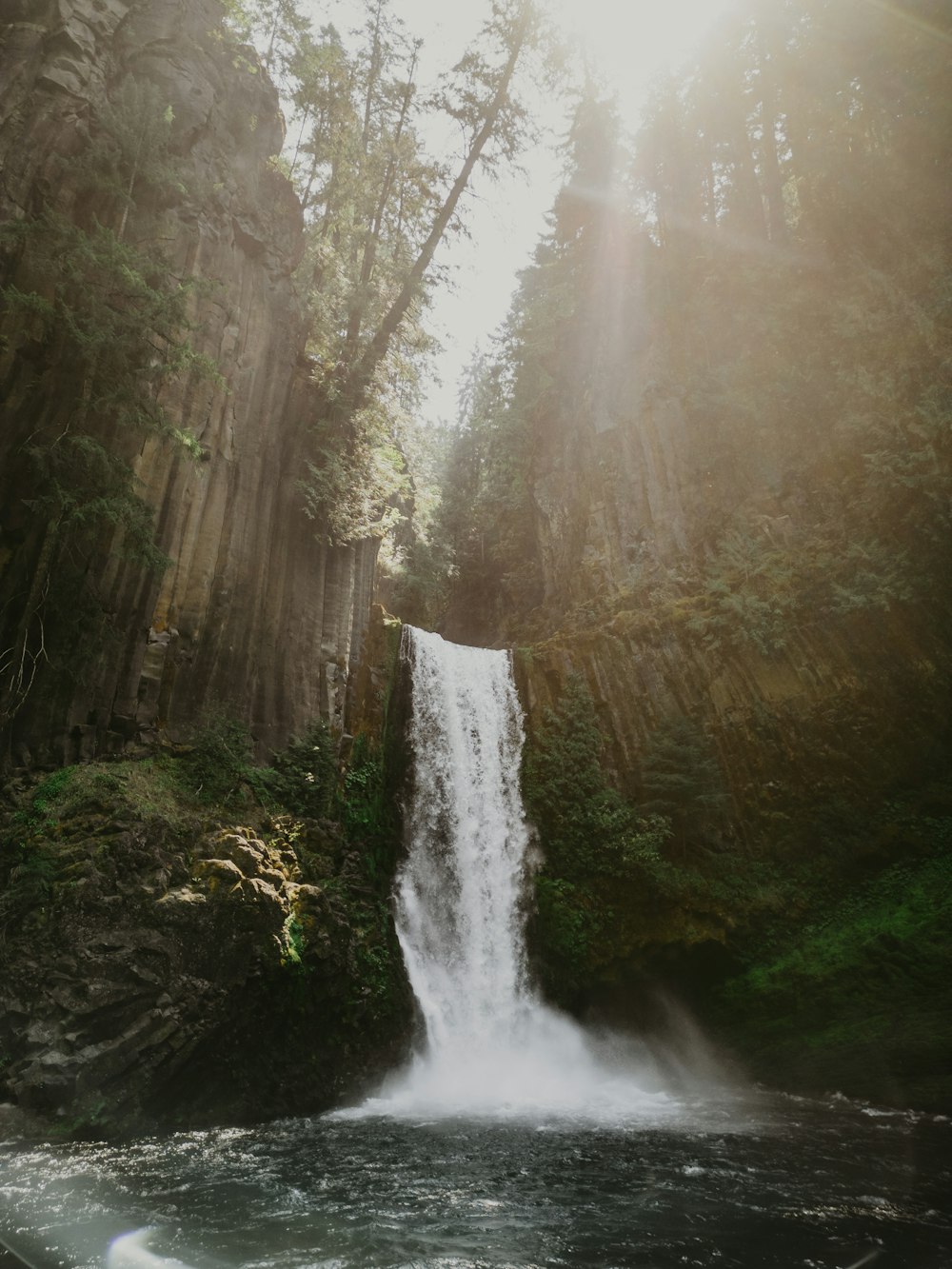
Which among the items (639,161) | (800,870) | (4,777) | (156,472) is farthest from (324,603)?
(639,161)

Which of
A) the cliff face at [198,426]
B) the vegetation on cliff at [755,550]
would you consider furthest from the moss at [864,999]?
the cliff face at [198,426]

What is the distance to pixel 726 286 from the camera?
21.7 meters

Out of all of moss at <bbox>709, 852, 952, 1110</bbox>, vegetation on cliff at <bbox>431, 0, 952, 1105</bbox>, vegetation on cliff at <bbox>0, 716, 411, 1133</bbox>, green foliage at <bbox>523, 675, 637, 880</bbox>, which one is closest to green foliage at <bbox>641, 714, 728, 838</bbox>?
vegetation on cliff at <bbox>431, 0, 952, 1105</bbox>

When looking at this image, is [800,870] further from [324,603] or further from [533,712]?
[324,603]

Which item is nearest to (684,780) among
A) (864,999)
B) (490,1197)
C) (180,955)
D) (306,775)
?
(864,999)

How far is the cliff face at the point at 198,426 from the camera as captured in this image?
1034 centimetres

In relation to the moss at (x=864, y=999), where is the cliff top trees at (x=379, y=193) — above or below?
above

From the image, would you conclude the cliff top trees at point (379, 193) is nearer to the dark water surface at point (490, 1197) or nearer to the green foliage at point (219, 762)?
the green foliage at point (219, 762)

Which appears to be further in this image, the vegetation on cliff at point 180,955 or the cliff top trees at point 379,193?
the cliff top trees at point 379,193

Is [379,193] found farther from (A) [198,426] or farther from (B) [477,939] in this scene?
(B) [477,939]

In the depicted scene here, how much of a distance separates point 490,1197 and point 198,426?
42.0 ft

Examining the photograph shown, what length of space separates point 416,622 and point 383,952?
52.1 ft

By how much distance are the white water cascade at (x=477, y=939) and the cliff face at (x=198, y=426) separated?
2548 millimetres

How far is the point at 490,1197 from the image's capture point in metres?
6.19
